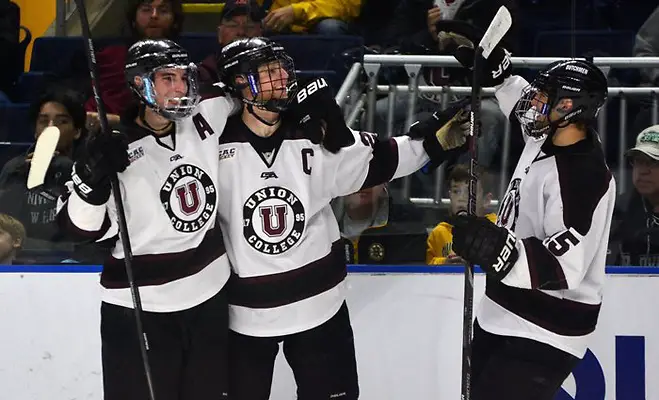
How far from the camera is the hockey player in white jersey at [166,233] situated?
2.60 metres

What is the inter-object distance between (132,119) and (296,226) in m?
0.45

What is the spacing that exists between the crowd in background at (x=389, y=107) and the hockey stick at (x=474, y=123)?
0.29 metres

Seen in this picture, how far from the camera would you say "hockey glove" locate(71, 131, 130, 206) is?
249cm

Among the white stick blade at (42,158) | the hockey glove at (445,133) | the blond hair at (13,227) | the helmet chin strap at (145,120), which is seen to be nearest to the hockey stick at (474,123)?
the hockey glove at (445,133)

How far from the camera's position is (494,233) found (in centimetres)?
249

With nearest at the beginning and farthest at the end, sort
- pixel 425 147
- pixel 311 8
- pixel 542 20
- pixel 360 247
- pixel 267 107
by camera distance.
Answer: pixel 267 107, pixel 425 147, pixel 360 247, pixel 542 20, pixel 311 8

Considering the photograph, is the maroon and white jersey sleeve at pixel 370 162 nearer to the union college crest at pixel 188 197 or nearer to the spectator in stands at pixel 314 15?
the union college crest at pixel 188 197

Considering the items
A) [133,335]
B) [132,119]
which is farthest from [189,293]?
[132,119]

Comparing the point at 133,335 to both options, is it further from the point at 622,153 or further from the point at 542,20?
the point at 542,20

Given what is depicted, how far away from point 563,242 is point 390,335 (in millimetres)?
860

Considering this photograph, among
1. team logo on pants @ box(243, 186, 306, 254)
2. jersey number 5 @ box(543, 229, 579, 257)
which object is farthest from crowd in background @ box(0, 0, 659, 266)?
jersey number 5 @ box(543, 229, 579, 257)

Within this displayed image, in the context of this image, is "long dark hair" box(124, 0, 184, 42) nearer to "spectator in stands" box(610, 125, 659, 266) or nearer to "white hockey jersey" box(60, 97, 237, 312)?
"white hockey jersey" box(60, 97, 237, 312)

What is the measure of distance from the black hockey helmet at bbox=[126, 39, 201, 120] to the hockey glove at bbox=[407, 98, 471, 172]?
0.59m

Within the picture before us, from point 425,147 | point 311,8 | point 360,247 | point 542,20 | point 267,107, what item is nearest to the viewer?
point 267,107
